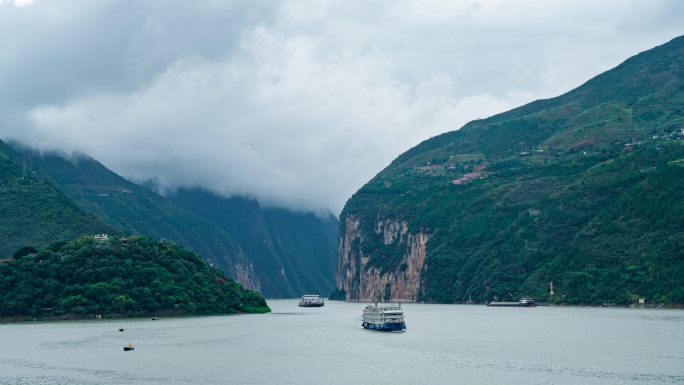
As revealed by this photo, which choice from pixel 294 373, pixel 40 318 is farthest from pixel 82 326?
pixel 294 373

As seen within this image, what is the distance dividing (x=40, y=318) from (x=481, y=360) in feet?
302

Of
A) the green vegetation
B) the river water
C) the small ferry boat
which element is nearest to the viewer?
the river water

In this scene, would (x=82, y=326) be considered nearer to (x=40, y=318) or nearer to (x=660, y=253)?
(x=40, y=318)

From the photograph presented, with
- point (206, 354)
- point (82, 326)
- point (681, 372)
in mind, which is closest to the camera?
point (681, 372)

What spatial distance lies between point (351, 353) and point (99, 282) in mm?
71979

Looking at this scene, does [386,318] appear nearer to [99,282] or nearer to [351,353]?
[351,353]

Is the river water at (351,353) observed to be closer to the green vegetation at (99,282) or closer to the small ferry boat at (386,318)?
the small ferry boat at (386,318)

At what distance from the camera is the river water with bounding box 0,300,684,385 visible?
8656 cm

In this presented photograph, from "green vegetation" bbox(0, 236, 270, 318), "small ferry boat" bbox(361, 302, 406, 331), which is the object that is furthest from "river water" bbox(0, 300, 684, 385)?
"green vegetation" bbox(0, 236, 270, 318)

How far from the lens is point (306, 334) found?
14138 centimetres

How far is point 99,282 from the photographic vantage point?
163m

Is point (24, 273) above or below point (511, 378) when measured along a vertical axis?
above

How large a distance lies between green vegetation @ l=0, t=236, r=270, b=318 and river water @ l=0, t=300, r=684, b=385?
191 inches

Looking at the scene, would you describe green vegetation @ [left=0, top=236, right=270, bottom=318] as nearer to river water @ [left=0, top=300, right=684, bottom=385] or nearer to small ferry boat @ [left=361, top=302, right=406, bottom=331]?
river water @ [left=0, top=300, right=684, bottom=385]
